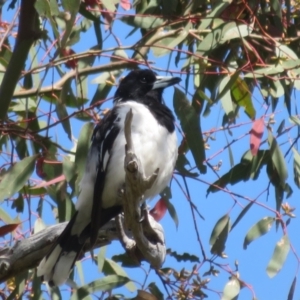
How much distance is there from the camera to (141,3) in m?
3.18

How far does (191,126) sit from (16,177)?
0.58 meters

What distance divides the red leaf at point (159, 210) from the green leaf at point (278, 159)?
16.9 inches

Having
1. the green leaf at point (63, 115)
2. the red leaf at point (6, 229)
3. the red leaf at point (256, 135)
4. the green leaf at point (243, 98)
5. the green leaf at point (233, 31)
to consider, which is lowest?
the red leaf at point (6, 229)

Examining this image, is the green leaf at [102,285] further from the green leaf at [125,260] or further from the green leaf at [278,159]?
the green leaf at [278,159]

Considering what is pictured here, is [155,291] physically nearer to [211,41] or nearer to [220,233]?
[220,233]

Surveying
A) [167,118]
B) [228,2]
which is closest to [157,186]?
[167,118]

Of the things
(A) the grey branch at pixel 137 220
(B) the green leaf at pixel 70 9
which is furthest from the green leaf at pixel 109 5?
(A) the grey branch at pixel 137 220

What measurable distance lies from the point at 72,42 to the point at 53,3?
335 mm

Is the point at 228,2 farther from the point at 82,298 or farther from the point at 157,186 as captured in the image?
the point at 82,298

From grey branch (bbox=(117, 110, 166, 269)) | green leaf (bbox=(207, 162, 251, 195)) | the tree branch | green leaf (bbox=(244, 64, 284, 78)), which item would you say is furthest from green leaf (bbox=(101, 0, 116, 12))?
green leaf (bbox=(207, 162, 251, 195))

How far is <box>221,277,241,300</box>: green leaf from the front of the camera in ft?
9.16

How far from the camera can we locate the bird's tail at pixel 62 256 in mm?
2818

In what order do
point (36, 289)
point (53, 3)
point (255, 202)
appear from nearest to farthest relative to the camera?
1. point (53, 3)
2. point (255, 202)
3. point (36, 289)

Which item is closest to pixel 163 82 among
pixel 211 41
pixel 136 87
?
pixel 136 87
